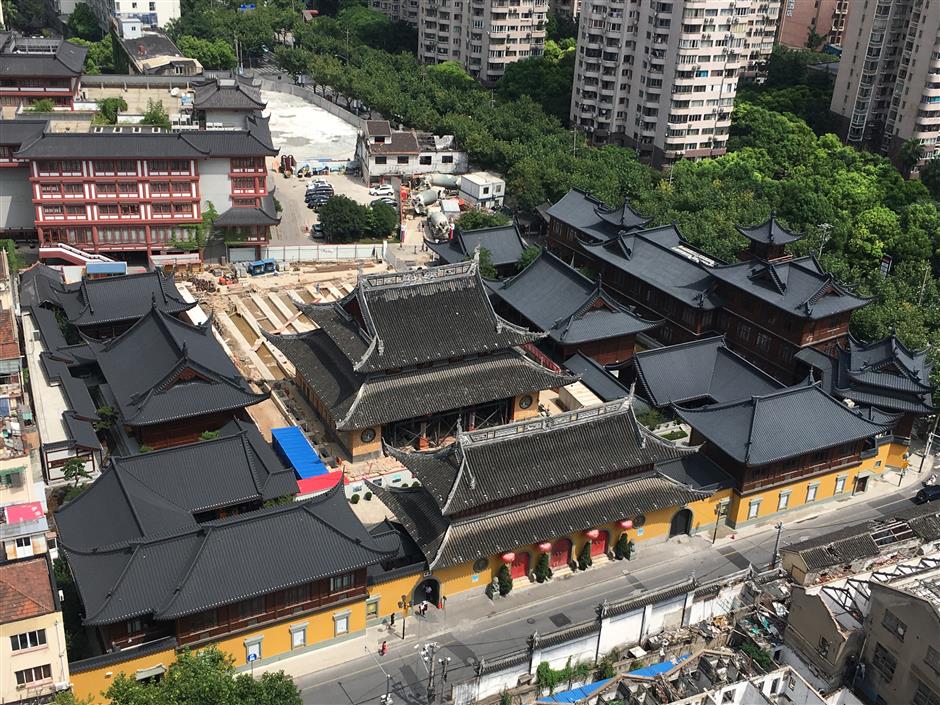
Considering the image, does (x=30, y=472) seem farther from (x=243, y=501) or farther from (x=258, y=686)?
(x=258, y=686)

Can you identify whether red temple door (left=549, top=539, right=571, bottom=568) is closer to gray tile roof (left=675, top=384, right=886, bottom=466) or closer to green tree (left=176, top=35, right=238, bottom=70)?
gray tile roof (left=675, top=384, right=886, bottom=466)

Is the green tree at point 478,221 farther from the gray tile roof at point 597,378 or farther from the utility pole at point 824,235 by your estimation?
the utility pole at point 824,235

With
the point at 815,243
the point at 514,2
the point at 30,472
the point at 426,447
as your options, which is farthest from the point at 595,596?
the point at 514,2

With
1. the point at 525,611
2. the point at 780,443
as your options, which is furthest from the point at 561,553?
the point at 780,443

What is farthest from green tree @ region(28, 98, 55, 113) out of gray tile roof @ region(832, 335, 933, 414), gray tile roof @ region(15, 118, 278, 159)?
gray tile roof @ region(832, 335, 933, 414)

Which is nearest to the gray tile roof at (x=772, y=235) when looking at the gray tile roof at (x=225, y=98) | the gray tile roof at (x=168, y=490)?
the gray tile roof at (x=168, y=490)
